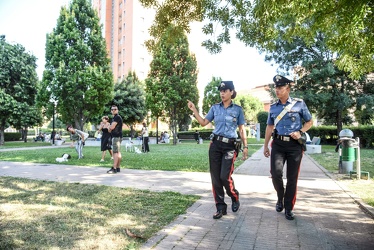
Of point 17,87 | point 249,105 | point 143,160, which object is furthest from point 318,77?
point 249,105

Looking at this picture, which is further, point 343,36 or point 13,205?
point 343,36

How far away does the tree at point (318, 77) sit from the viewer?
23.6 meters

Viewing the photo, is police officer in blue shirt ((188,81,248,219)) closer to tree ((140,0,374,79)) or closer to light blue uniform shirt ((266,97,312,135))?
light blue uniform shirt ((266,97,312,135))

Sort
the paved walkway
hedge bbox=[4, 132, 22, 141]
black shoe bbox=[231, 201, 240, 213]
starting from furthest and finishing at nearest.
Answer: hedge bbox=[4, 132, 22, 141], black shoe bbox=[231, 201, 240, 213], the paved walkway

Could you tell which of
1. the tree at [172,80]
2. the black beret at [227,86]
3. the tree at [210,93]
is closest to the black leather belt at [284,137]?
the black beret at [227,86]

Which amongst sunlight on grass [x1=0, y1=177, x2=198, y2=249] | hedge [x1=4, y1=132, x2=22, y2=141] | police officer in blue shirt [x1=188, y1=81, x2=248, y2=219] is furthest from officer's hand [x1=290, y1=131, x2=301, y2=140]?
hedge [x1=4, y1=132, x2=22, y2=141]

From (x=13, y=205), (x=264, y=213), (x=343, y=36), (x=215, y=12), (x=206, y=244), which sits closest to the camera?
(x=206, y=244)

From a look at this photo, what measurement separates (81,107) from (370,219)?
92.7 feet

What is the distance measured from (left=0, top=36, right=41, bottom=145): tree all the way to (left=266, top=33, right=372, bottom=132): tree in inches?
978

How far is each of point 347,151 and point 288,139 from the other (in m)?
5.71

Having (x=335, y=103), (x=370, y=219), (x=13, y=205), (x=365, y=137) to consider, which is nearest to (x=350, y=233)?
(x=370, y=219)

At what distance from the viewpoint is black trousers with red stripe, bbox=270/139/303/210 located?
4.42 meters

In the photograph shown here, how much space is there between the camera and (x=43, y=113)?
112ft

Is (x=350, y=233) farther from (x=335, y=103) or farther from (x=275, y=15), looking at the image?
(x=335, y=103)
